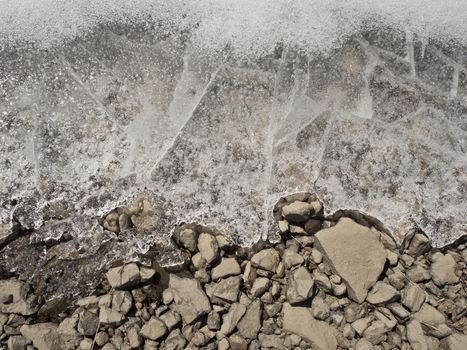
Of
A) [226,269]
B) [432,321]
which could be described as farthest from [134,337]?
[432,321]

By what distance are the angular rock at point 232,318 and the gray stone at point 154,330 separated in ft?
0.95

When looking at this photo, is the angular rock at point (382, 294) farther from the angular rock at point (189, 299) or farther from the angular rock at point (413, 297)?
the angular rock at point (189, 299)

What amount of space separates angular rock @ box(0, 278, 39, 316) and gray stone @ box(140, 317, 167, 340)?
1.86 feet

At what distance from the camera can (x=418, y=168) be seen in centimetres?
249

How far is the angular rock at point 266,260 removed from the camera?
7.24ft

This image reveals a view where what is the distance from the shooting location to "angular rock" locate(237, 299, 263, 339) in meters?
2.11

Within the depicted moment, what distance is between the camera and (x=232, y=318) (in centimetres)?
211

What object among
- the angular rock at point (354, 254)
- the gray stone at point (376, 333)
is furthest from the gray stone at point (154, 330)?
the gray stone at point (376, 333)

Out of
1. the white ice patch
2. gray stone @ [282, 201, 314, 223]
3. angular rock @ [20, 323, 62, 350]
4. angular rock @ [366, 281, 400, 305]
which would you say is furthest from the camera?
the white ice patch

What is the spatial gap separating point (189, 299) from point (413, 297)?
1134 millimetres

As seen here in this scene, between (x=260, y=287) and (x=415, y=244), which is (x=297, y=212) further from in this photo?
(x=415, y=244)

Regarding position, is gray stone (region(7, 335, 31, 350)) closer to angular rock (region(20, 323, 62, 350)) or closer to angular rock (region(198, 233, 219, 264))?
angular rock (region(20, 323, 62, 350))

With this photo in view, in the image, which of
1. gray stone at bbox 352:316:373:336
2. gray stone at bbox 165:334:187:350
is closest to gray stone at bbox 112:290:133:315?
gray stone at bbox 165:334:187:350

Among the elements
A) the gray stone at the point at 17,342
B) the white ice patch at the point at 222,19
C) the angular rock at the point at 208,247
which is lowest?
the gray stone at the point at 17,342
